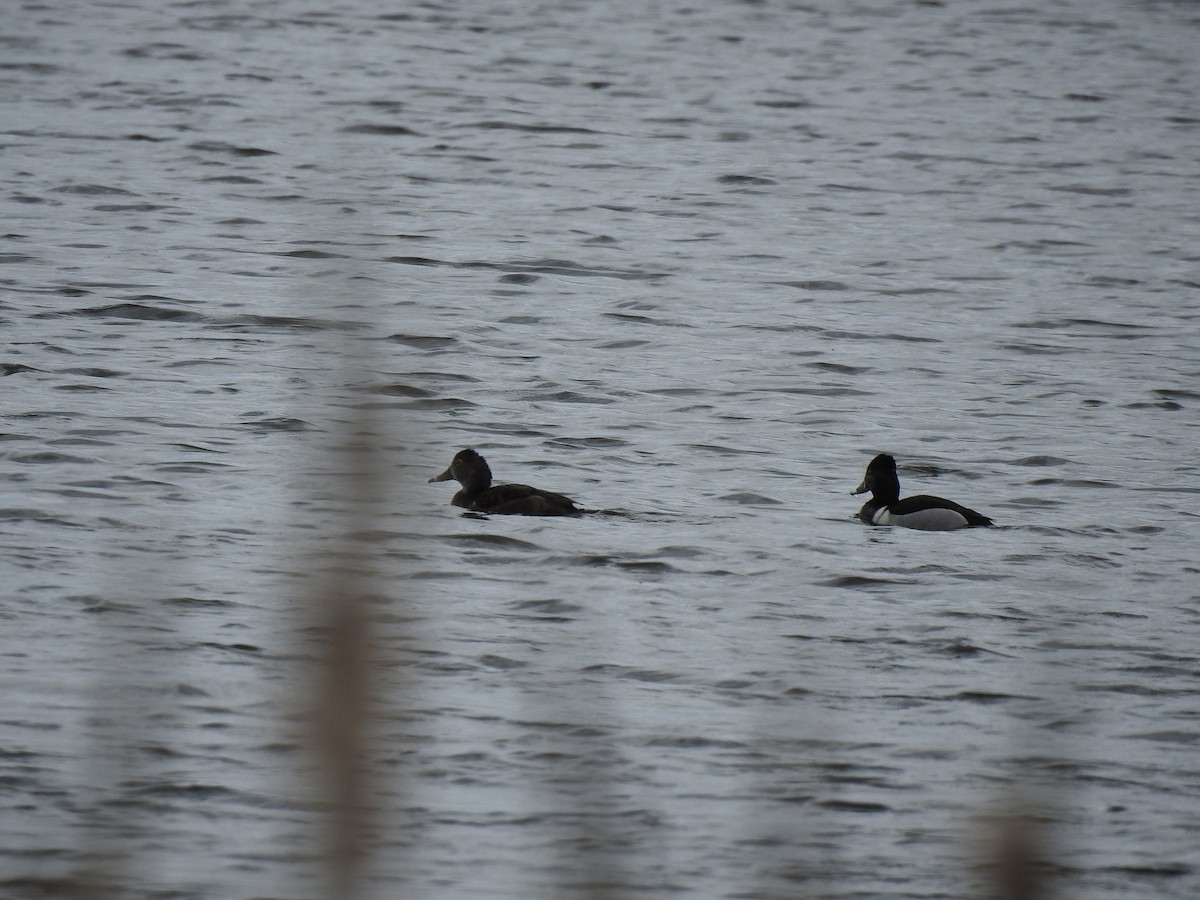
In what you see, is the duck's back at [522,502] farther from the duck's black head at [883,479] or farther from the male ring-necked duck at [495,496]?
the duck's black head at [883,479]

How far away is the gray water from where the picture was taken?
4.74 m


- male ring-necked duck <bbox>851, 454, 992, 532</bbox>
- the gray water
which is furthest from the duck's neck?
male ring-necked duck <bbox>851, 454, 992, 532</bbox>

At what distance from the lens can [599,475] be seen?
11.8 metres

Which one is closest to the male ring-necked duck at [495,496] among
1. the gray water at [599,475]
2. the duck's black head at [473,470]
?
the duck's black head at [473,470]

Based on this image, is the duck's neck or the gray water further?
the duck's neck

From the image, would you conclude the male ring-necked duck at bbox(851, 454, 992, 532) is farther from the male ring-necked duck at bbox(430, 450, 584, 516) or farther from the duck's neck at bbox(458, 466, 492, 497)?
the duck's neck at bbox(458, 466, 492, 497)

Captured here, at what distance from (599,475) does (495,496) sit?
1.36m

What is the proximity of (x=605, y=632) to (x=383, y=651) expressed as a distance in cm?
642

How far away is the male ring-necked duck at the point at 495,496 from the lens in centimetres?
1052

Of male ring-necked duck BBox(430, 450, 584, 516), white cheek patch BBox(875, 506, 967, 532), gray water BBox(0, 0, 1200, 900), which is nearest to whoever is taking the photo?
gray water BBox(0, 0, 1200, 900)

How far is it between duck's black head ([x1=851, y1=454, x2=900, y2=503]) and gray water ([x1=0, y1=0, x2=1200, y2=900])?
0.24 meters

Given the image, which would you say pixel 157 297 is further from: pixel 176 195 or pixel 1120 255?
pixel 1120 255

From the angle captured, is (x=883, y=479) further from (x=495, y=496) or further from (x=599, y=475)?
(x=495, y=496)

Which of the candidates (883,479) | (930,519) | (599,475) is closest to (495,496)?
(599,475)
